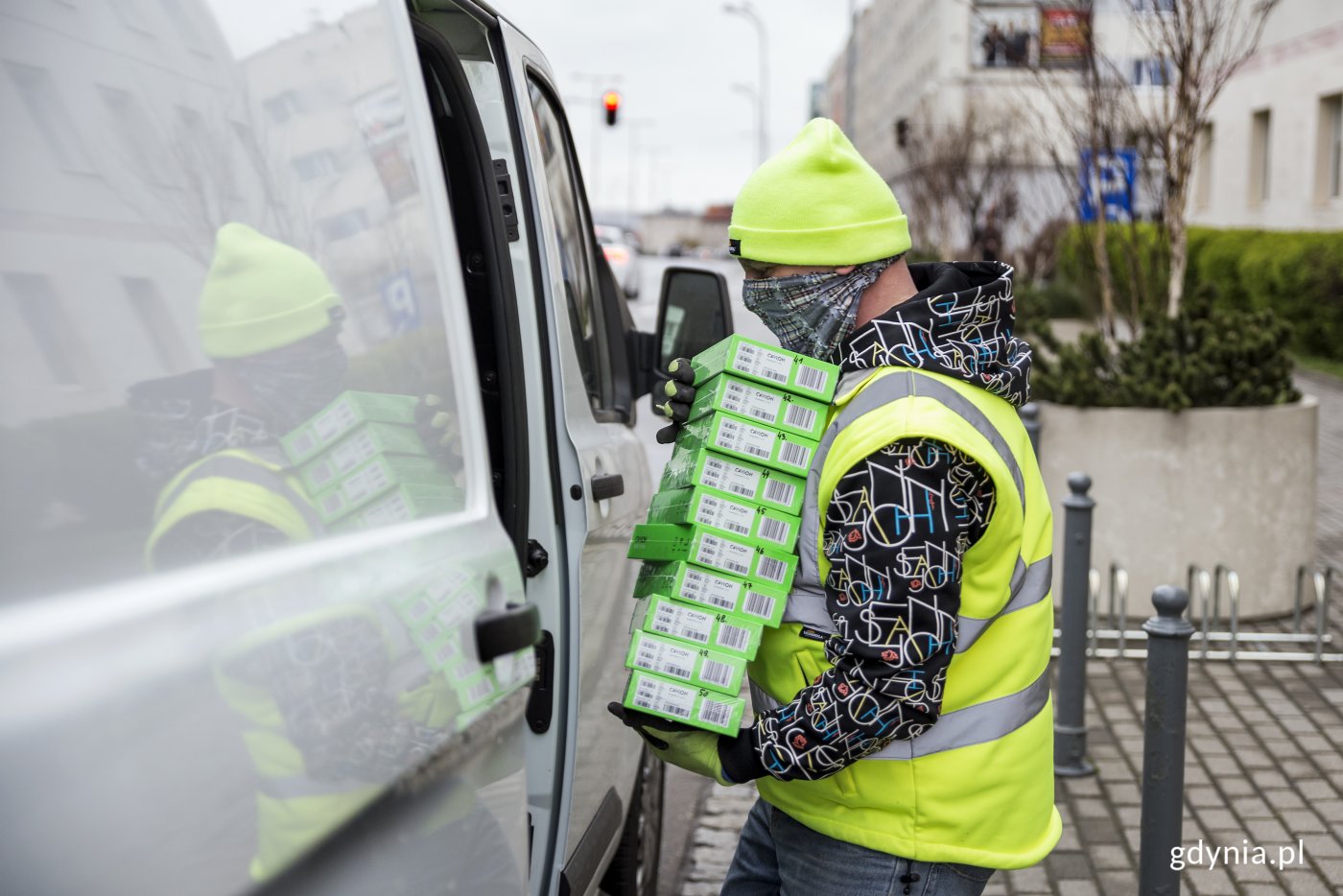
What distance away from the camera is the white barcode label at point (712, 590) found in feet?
7.14

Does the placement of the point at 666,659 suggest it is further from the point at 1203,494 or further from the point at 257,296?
the point at 1203,494

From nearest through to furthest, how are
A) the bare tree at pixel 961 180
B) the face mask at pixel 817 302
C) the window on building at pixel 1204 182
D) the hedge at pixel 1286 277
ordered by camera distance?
1. the face mask at pixel 817 302
2. the hedge at pixel 1286 277
3. the bare tree at pixel 961 180
4. the window on building at pixel 1204 182

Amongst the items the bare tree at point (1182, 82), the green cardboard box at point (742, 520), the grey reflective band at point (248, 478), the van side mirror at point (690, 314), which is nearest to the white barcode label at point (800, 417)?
the green cardboard box at point (742, 520)

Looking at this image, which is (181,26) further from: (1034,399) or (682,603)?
(1034,399)

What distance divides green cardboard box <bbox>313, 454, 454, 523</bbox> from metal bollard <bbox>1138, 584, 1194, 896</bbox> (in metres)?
2.06

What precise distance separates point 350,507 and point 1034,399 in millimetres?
6716

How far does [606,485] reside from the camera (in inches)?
114

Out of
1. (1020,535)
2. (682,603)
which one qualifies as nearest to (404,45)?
(682,603)

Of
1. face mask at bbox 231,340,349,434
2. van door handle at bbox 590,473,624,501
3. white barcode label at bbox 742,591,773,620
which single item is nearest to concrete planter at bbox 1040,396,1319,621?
van door handle at bbox 590,473,624,501

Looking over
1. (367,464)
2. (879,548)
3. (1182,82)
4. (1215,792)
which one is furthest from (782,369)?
(1182,82)

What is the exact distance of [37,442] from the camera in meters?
1.21

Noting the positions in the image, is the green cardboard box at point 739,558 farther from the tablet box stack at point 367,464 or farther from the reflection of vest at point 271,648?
the reflection of vest at point 271,648

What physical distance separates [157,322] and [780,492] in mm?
1060

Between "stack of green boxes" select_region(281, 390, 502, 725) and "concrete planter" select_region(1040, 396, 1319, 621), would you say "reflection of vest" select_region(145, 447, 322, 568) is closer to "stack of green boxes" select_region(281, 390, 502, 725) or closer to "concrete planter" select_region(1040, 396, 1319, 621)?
"stack of green boxes" select_region(281, 390, 502, 725)
